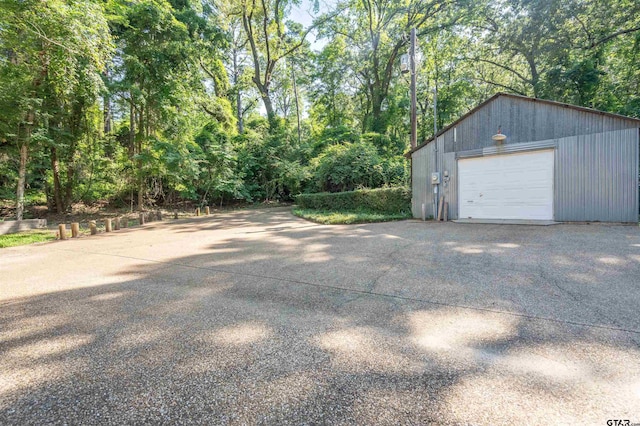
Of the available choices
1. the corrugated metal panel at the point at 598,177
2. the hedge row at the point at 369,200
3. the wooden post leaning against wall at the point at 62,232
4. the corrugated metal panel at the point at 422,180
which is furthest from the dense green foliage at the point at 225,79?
the corrugated metal panel at the point at 598,177

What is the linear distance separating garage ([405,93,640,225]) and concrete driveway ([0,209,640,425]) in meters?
3.43

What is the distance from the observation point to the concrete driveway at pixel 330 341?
4.94 ft

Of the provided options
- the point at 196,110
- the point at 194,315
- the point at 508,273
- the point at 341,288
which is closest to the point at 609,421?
the point at 341,288

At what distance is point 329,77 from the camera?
23906 mm

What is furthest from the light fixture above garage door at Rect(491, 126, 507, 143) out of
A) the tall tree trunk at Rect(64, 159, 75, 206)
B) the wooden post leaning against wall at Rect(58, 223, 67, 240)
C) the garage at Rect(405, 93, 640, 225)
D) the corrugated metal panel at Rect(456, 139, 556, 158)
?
the tall tree trunk at Rect(64, 159, 75, 206)

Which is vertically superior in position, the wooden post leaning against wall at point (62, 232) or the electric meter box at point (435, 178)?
the electric meter box at point (435, 178)

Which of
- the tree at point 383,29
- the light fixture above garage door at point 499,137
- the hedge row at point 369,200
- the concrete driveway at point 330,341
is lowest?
the concrete driveway at point 330,341

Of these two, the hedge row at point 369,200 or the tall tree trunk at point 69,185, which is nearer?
the hedge row at point 369,200

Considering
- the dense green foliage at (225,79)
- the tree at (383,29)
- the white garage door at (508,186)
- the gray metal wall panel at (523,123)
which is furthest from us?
the tree at (383,29)

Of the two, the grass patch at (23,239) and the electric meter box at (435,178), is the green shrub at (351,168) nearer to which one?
the electric meter box at (435,178)

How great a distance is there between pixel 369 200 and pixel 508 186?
15.8ft

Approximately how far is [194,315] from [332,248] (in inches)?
129

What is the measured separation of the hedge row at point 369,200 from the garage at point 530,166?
692mm

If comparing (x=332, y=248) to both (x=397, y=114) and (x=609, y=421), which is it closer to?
(x=609, y=421)
